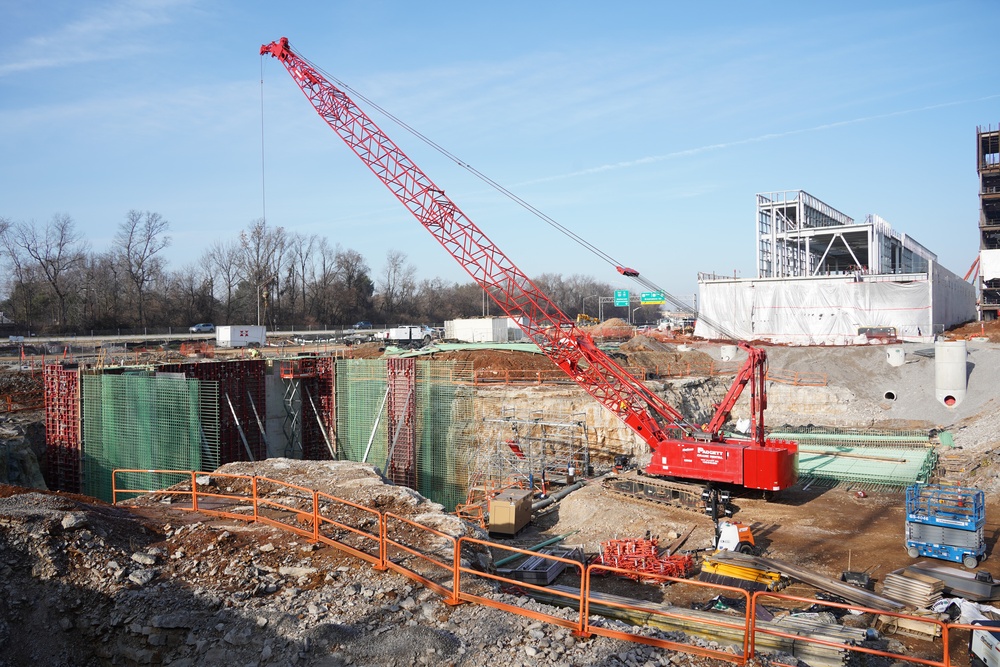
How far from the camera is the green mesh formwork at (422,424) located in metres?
24.6

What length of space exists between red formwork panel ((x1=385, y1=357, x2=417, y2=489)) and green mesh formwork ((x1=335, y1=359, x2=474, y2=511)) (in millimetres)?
252

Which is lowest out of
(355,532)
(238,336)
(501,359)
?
(355,532)

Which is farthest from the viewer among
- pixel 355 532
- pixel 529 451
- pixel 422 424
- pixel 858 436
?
pixel 858 436

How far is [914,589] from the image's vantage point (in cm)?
1198

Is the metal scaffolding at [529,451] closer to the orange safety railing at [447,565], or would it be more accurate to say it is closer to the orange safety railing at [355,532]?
the orange safety railing at [447,565]

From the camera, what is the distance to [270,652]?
6770mm

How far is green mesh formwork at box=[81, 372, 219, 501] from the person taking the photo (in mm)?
20656

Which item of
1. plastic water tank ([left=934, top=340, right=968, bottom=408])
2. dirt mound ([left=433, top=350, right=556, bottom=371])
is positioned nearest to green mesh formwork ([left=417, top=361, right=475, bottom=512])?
dirt mound ([left=433, top=350, right=556, bottom=371])

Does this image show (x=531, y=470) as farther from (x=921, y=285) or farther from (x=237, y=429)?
(x=921, y=285)

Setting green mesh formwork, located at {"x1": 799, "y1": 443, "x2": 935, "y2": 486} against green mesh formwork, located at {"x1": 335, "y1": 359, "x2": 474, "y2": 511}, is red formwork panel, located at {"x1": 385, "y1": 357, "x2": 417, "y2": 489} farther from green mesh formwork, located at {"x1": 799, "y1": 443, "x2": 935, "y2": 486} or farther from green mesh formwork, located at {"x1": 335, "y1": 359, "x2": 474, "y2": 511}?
green mesh formwork, located at {"x1": 799, "y1": 443, "x2": 935, "y2": 486}

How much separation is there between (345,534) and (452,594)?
2.53m

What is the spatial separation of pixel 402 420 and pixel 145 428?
8.13 metres

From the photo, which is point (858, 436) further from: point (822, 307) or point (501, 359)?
point (822, 307)

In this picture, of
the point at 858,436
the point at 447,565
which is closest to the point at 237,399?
the point at 447,565
